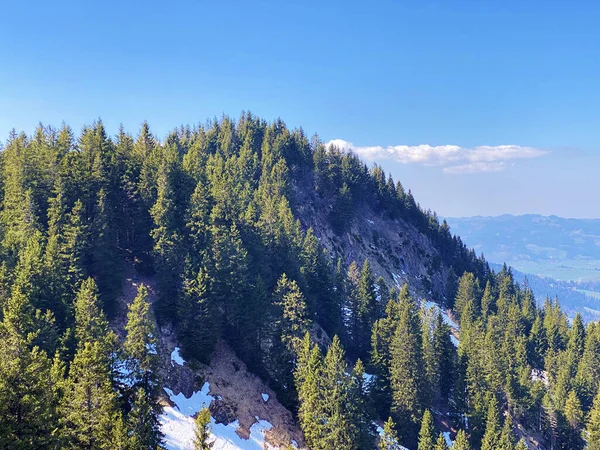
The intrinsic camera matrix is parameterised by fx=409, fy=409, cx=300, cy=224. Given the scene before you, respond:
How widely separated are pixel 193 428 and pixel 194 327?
419 inches

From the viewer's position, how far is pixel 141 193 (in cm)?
5331

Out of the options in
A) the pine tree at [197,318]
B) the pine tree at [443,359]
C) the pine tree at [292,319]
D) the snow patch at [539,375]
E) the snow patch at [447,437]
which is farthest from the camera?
the snow patch at [539,375]

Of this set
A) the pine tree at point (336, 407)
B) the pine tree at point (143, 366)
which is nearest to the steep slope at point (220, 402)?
the pine tree at point (336, 407)

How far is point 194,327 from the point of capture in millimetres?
45688

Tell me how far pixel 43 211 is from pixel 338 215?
249 ft

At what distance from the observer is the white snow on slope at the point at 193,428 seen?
37.7 meters

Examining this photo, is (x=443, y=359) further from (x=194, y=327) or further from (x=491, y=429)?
(x=194, y=327)

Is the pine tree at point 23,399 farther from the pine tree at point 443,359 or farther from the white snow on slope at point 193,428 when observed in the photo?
the pine tree at point 443,359

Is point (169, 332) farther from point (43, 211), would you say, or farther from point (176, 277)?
point (43, 211)

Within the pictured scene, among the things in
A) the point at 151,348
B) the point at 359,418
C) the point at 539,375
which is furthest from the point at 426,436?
the point at 539,375

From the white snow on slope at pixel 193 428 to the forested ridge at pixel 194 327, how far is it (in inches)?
151

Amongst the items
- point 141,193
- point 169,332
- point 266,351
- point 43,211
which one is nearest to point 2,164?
point 43,211

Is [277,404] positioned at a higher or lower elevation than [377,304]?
lower

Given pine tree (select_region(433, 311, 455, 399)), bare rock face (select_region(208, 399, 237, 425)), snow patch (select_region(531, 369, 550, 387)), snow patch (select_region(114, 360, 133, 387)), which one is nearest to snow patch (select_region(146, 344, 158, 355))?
snow patch (select_region(114, 360, 133, 387))
